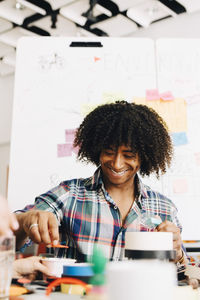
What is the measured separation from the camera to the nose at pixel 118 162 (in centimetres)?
115

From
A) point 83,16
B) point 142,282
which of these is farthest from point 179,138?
point 83,16

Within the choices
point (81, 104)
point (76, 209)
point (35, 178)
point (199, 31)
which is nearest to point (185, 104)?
point (81, 104)

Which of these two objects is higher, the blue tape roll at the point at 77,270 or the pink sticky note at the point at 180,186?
the pink sticky note at the point at 180,186

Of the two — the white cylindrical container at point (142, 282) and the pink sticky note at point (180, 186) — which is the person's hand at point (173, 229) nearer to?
the white cylindrical container at point (142, 282)

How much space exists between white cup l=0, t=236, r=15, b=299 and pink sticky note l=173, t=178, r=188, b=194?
4.37 feet

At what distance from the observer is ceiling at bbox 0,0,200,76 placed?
3.17m

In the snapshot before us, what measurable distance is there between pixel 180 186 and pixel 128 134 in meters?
0.73

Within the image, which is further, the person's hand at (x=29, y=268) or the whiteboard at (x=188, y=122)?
the whiteboard at (x=188, y=122)

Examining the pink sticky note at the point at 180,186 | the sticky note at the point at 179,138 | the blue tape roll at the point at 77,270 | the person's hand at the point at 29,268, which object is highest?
the sticky note at the point at 179,138

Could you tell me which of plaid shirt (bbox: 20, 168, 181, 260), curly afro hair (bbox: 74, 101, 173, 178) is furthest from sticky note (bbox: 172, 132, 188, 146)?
plaid shirt (bbox: 20, 168, 181, 260)

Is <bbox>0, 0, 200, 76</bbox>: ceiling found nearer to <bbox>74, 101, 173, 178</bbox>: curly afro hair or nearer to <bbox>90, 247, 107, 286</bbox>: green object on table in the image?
<bbox>74, 101, 173, 178</bbox>: curly afro hair

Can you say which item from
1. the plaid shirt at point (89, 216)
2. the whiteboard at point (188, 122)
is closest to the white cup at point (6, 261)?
the plaid shirt at point (89, 216)

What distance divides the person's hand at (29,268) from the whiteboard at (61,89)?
40.9 inches

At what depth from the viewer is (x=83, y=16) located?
3100mm
